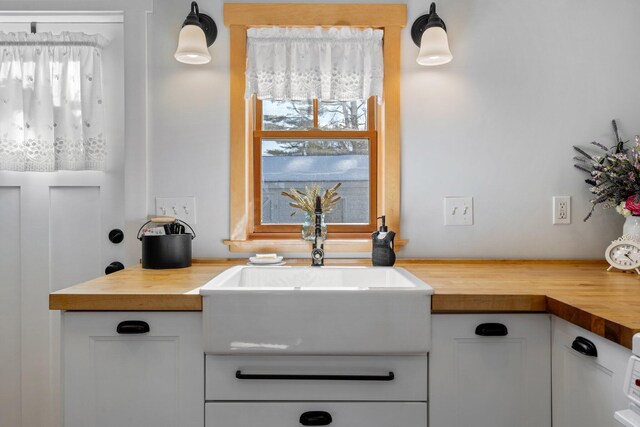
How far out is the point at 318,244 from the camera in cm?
175

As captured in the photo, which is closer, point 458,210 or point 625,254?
point 625,254

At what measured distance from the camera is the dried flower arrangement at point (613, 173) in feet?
5.52

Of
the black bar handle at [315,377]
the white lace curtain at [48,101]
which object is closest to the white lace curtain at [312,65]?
the white lace curtain at [48,101]

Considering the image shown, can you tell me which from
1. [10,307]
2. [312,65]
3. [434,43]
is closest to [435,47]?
[434,43]

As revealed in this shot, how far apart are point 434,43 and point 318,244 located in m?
1.00

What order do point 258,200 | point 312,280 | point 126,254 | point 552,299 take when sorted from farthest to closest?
1. point 258,200
2. point 126,254
3. point 312,280
4. point 552,299

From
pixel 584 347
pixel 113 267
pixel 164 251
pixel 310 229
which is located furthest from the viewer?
pixel 113 267

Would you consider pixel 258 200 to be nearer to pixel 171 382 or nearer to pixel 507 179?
pixel 171 382

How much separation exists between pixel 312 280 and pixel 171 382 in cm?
67

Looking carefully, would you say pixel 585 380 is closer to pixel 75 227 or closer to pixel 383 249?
pixel 383 249

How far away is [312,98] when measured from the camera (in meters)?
1.94

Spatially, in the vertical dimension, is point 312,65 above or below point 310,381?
above

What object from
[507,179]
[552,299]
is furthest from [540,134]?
[552,299]

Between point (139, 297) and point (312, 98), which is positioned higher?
point (312, 98)
